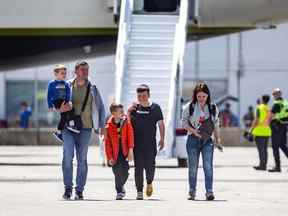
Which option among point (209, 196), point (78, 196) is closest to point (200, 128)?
point (209, 196)

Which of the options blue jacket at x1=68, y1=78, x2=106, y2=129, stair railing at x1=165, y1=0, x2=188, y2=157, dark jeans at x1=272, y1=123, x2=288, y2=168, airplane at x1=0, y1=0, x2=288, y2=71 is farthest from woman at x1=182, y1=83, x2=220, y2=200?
airplane at x1=0, y1=0, x2=288, y2=71

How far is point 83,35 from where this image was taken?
26.7 metres

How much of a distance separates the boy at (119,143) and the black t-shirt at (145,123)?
0.15 metres

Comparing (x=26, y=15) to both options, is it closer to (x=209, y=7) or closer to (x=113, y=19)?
(x=113, y=19)

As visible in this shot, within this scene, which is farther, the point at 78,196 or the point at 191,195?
the point at 191,195

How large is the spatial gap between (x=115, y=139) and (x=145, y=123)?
436 millimetres

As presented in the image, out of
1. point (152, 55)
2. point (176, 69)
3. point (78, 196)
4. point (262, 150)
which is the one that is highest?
point (152, 55)

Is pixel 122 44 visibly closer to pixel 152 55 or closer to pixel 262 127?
pixel 152 55

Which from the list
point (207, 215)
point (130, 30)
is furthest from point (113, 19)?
point (207, 215)

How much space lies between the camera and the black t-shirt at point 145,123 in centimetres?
1525

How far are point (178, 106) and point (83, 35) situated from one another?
375 cm

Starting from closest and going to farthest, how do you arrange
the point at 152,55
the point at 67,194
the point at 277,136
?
the point at 67,194 < the point at 277,136 < the point at 152,55

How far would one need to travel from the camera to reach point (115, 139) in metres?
15.1

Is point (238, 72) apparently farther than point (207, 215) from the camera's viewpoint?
Yes
